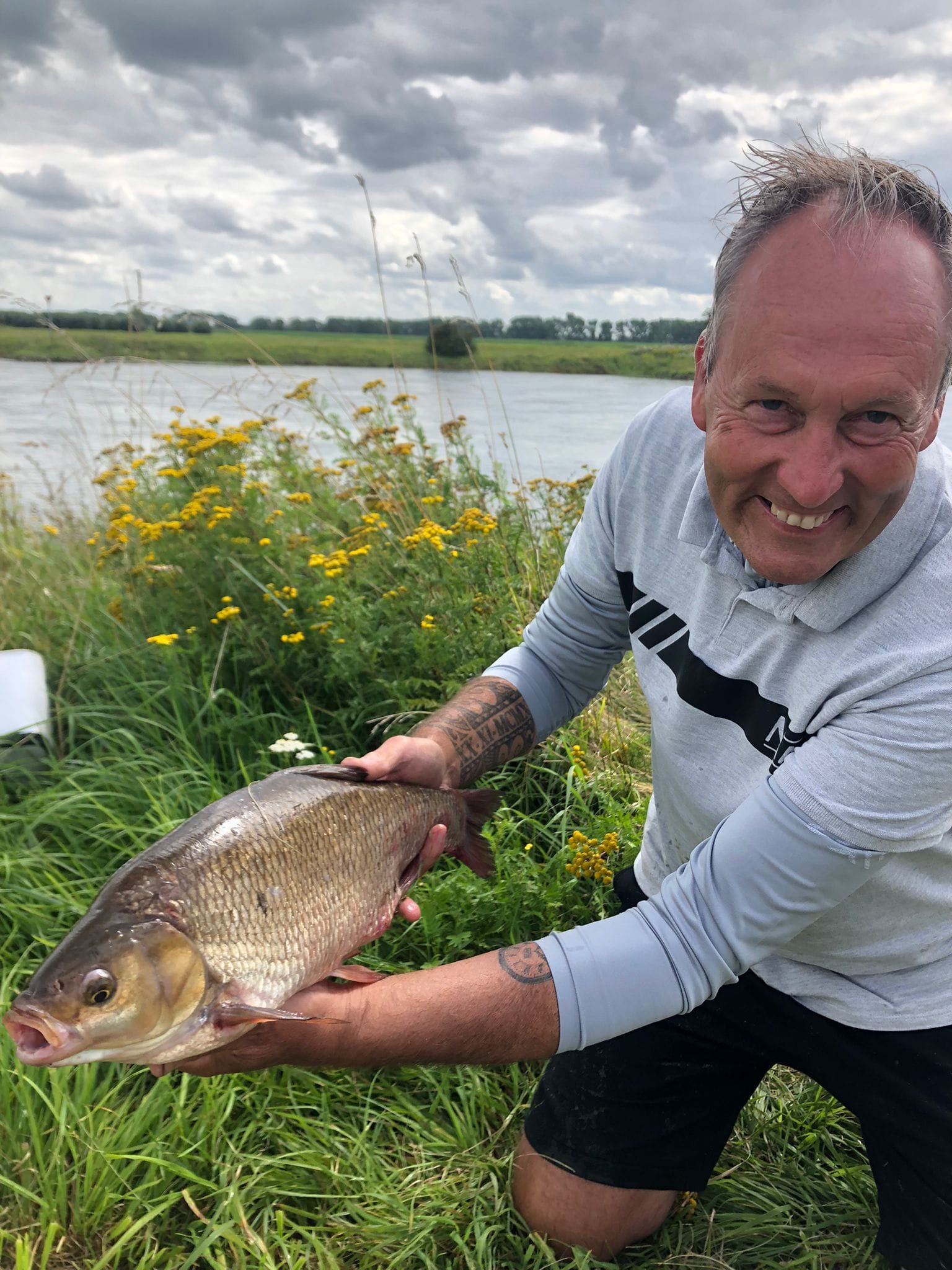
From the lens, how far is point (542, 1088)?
7.46ft

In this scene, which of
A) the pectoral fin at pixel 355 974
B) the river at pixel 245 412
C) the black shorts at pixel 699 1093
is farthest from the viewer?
the river at pixel 245 412

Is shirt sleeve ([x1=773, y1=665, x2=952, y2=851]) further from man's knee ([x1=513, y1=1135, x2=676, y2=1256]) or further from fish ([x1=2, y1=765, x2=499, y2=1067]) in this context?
man's knee ([x1=513, y1=1135, x2=676, y2=1256])

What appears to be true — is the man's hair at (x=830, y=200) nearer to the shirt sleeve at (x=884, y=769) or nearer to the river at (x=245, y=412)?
the shirt sleeve at (x=884, y=769)

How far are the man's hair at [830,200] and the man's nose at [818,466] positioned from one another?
0.68 feet

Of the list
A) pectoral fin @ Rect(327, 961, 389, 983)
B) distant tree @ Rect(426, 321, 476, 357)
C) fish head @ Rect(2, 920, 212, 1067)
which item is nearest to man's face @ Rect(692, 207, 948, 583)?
pectoral fin @ Rect(327, 961, 389, 983)

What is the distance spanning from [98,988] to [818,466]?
4.43 feet

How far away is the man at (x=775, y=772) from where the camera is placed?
1534 millimetres

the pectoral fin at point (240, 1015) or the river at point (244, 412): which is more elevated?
the river at point (244, 412)

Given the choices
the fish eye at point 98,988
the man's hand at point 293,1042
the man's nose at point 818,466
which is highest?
the man's nose at point 818,466

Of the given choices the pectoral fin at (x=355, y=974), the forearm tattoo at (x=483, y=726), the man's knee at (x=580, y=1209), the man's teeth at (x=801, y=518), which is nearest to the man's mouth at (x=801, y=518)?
the man's teeth at (x=801, y=518)

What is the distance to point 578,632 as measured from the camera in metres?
2.46

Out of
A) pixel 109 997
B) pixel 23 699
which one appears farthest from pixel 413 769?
pixel 23 699

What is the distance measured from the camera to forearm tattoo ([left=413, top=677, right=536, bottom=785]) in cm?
237

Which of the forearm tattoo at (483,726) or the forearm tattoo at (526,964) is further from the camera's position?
the forearm tattoo at (483,726)
